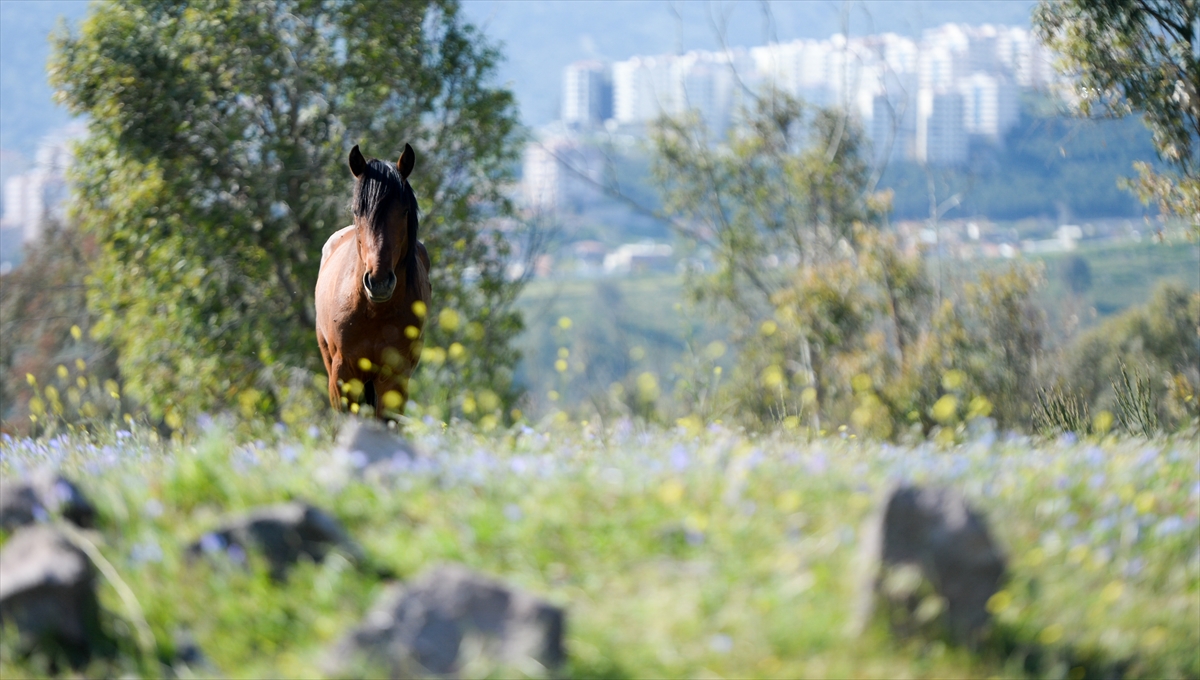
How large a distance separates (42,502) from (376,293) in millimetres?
3607

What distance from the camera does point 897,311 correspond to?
1226 inches

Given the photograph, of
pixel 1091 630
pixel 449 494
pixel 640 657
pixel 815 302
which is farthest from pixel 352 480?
pixel 815 302

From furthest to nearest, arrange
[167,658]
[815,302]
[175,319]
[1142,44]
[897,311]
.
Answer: [897,311] → [815,302] → [175,319] → [1142,44] → [167,658]

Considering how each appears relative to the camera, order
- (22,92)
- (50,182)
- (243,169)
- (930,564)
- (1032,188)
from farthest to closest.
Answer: (1032,188) < (22,92) < (50,182) < (243,169) < (930,564)

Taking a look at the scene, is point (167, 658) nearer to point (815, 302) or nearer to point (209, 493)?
point (209, 493)

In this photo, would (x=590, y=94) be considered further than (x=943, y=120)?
Yes

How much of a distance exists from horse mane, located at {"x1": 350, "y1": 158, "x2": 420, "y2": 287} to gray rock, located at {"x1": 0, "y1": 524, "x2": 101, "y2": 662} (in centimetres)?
436

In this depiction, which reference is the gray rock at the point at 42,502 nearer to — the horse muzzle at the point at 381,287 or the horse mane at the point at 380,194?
the horse muzzle at the point at 381,287

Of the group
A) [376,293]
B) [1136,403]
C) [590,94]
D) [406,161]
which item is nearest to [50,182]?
[406,161]

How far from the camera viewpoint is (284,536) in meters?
3.99

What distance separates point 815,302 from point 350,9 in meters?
13.8

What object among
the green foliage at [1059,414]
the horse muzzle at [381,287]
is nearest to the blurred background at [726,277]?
the green foliage at [1059,414]

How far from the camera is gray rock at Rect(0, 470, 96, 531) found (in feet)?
14.4

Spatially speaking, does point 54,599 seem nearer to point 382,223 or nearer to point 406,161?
point 382,223
